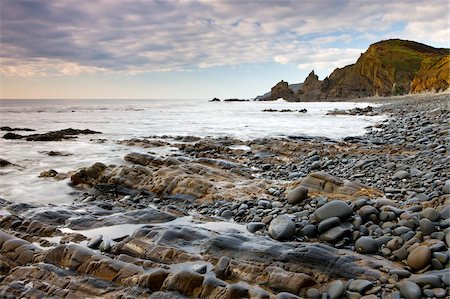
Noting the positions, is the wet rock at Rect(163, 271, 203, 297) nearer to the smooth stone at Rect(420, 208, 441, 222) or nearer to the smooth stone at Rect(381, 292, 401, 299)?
the smooth stone at Rect(381, 292, 401, 299)

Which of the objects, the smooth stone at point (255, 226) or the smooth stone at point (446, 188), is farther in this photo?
the smooth stone at point (255, 226)

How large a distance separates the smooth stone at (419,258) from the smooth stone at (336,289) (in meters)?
0.96

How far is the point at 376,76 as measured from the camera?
11275 centimetres

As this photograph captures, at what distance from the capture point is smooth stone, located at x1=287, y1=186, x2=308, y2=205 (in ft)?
22.0

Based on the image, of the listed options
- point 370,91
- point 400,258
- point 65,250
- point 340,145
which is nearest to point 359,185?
point 400,258

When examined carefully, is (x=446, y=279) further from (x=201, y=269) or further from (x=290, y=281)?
(x=201, y=269)

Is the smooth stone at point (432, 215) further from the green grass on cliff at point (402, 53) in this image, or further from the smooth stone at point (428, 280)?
the green grass on cliff at point (402, 53)

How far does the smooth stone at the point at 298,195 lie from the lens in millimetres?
6707

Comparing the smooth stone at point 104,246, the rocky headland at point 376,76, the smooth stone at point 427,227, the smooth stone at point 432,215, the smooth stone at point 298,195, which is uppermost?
the rocky headland at point 376,76

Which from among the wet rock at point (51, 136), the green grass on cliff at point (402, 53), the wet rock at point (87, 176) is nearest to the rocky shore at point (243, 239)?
the wet rock at point (87, 176)

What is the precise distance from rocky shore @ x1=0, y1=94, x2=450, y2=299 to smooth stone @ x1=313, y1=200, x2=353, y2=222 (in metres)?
0.02

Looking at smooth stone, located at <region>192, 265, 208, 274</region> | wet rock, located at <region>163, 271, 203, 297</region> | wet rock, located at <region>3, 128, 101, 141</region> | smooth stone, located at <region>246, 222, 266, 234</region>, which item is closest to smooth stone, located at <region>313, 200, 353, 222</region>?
smooth stone, located at <region>246, 222, 266, 234</region>

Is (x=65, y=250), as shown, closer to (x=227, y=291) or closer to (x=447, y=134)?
(x=227, y=291)

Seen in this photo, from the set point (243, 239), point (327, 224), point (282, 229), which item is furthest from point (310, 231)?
point (243, 239)
